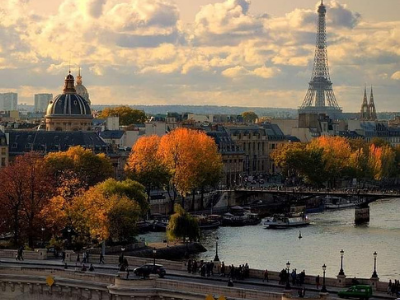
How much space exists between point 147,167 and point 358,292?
6176 cm

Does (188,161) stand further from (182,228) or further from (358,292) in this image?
(358,292)

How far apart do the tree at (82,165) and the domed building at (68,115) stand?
101ft

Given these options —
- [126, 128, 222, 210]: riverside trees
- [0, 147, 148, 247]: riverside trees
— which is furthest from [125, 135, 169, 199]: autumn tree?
[0, 147, 148, 247]: riverside trees

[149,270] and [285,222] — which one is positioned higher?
[149,270]

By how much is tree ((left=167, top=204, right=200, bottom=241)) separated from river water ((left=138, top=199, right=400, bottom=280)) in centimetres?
128

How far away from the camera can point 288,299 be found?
141ft

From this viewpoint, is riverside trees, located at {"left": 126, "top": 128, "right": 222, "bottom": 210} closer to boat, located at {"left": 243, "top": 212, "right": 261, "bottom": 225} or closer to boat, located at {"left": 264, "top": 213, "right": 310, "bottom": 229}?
boat, located at {"left": 243, "top": 212, "right": 261, "bottom": 225}

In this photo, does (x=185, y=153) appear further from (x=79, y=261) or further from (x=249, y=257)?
(x=79, y=261)

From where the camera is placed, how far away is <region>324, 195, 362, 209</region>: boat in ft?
395

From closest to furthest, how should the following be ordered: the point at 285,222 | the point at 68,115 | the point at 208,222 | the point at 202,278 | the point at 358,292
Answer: the point at 358,292
the point at 202,278
the point at 208,222
the point at 285,222
the point at 68,115

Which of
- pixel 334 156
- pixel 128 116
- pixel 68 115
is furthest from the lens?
pixel 128 116

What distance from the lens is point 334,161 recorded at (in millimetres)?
139500

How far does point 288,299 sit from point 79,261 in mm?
15778

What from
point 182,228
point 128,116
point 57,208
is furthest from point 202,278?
point 128,116
